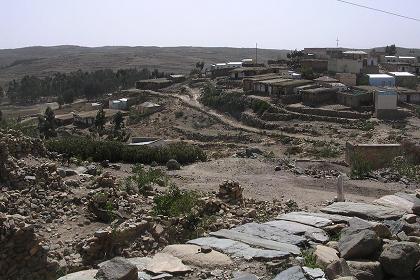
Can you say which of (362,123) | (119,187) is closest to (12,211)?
(119,187)

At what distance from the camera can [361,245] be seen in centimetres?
471

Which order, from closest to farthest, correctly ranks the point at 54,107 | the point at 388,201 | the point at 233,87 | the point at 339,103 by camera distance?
the point at 388,201, the point at 339,103, the point at 233,87, the point at 54,107

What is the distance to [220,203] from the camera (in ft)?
26.6

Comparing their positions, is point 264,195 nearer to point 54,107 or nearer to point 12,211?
point 12,211

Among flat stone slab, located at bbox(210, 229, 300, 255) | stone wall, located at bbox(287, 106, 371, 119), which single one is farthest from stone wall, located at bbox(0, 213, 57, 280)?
stone wall, located at bbox(287, 106, 371, 119)

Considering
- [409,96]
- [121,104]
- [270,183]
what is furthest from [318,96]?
[270,183]

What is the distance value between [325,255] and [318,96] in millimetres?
34159

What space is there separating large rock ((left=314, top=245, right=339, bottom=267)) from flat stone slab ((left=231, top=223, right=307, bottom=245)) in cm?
31

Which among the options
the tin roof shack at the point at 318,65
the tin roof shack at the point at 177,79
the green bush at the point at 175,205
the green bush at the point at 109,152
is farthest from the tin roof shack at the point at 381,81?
the green bush at the point at 175,205

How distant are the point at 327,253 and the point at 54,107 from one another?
56700mm

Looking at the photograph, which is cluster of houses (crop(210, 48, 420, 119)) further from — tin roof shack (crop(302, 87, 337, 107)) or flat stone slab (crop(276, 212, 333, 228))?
flat stone slab (crop(276, 212, 333, 228))

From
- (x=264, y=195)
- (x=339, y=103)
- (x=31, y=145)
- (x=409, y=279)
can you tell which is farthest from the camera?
(x=339, y=103)

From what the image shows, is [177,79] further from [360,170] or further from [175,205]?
[175,205]

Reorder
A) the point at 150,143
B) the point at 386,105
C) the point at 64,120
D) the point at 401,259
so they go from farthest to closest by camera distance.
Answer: the point at 64,120 → the point at 386,105 → the point at 150,143 → the point at 401,259
